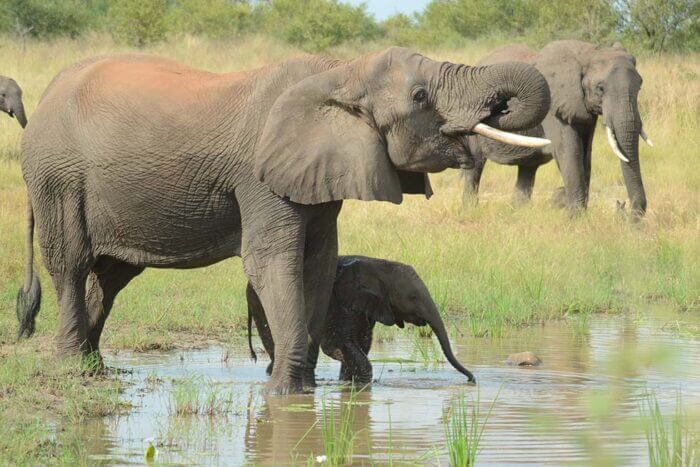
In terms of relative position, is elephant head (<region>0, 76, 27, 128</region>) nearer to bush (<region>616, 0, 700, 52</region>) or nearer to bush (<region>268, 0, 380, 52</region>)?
bush (<region>616, 0, 700, 52</region>)

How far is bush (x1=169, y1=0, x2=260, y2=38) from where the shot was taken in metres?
32.5

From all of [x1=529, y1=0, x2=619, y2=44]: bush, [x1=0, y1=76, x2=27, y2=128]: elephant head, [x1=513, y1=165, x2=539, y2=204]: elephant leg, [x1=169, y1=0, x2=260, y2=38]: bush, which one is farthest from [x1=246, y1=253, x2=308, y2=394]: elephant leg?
[x1=169, y1=0, x2=260, y2=38]: bush

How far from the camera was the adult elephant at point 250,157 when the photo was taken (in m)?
5.93

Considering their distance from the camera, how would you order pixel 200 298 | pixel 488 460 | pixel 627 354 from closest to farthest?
pixel 627 354, pixel 488 460, pixel 200 298

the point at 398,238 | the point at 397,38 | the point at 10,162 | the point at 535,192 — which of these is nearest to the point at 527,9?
the point at 397,38

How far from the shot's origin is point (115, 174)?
6.41m

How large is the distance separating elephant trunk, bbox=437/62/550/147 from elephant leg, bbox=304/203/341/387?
813 millimetres

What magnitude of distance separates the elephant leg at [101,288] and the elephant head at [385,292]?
3.59 ft

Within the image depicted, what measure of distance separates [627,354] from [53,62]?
1977cm

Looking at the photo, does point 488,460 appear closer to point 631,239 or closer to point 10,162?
point 631,239

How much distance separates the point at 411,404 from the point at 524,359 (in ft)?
4.09

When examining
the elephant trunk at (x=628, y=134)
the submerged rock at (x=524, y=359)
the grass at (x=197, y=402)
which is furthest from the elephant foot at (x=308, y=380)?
the elephant trunk at (x=628, y=134)

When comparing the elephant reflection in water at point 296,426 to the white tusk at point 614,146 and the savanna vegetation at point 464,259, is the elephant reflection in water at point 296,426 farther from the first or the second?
the white tusk at point 614,146

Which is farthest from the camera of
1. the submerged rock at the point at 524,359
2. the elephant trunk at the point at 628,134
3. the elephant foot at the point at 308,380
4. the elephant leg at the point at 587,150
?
the elephant leg at the point at 587,150
